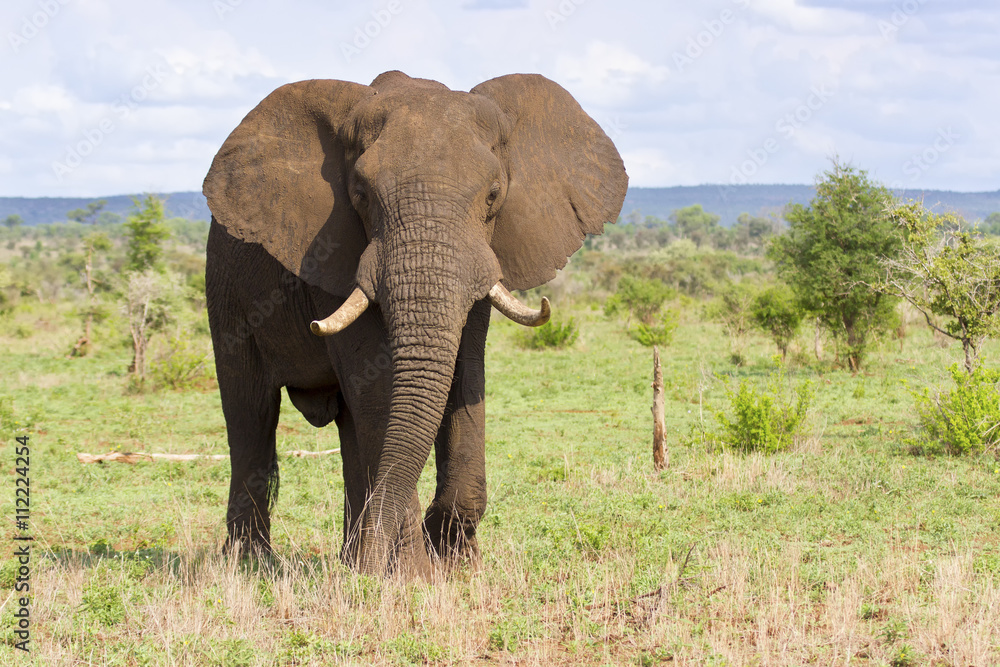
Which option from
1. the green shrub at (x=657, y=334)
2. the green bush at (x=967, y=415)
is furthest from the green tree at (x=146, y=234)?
the green bush at (x=967, y=415)

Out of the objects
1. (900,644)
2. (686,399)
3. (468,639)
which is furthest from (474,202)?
(686,399)

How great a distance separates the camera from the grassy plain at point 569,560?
4.75 m

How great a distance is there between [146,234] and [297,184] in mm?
19348

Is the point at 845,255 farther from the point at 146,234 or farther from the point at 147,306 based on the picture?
the point at 146,234

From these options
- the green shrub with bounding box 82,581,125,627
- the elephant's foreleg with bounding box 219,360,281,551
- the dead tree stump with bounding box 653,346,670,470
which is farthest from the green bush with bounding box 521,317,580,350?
the green shrub with bounding box 82,581,125,627

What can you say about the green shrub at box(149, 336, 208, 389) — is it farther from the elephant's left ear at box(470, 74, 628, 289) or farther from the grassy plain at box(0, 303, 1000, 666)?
the elephant's left ear at box(470, 74, 628, 289)

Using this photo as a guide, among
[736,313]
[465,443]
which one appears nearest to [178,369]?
[465,443]

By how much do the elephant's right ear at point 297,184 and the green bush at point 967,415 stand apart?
6.96 metres

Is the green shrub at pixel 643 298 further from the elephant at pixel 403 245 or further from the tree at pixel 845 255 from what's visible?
the elephant at pixel 403 245

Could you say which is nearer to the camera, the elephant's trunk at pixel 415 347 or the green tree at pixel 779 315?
the elephant's trunk at pixel 415 347

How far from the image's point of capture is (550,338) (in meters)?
23.5

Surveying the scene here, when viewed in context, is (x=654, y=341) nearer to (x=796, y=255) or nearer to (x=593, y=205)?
(x=796, y=255)

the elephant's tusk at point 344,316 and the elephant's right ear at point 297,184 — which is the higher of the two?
the elephant's right ear at point 297,184

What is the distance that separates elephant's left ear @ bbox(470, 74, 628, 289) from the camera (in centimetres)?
563
